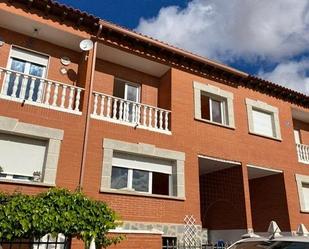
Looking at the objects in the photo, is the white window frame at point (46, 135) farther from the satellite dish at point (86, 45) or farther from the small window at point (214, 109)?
the small window at point (214, 109)

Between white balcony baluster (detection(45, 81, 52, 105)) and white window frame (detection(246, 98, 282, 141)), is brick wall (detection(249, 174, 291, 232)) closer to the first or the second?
white window frame (detection(246, 98, 282, 141))

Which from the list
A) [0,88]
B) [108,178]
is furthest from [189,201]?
[0,88]

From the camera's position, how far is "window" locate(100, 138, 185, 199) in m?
9.98

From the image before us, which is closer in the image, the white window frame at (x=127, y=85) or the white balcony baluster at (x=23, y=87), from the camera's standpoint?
the white balcony baluster at (x=23, y=87)

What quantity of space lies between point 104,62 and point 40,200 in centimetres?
744

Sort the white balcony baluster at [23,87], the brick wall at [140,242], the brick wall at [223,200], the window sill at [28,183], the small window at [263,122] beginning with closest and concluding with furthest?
the brick wall at [140,242] < the window sill at [28,183] < the white balcony baluster at [23,87] < the brick wall at [223,200] < the small window at [263,122]

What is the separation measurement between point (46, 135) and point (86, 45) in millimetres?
3381

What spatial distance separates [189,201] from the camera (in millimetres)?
10797

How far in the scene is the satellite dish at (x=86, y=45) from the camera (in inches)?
416

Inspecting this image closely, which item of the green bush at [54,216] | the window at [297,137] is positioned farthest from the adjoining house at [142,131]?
the green bush at [54,216]

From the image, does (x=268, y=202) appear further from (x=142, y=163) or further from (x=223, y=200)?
(x=142, y=163)

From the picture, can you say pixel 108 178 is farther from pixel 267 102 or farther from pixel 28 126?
pixel 267 102

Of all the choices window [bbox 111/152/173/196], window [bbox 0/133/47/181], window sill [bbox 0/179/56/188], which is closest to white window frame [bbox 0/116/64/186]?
window sill [bbox 0/179/56/188]

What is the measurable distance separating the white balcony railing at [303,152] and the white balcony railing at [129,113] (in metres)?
7.17
